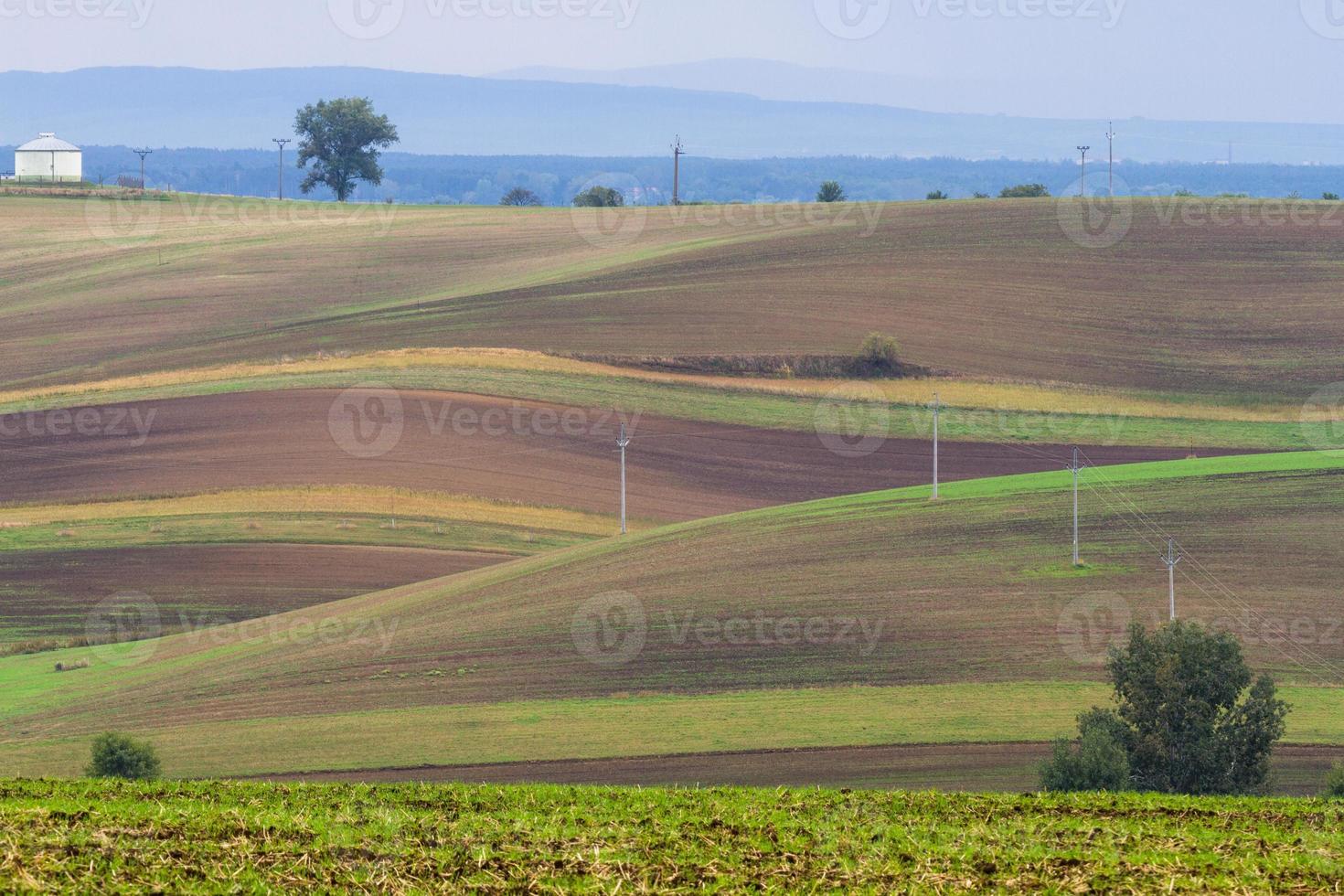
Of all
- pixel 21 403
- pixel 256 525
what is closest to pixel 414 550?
pixel 256 525

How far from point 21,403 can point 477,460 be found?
2117 cm

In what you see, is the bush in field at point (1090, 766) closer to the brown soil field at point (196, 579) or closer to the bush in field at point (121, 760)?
the bush in field at point (121, 760)

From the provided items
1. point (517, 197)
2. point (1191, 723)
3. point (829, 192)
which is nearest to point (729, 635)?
point (1191, 723)

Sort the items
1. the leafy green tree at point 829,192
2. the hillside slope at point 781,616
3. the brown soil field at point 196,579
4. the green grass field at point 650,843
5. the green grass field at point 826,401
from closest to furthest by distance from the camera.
→ the green grass field at point 650,843 → the hillside slope at point 781,616 → the brown soil field at point 196,579 → the green grass field at point 826,401 → the leafy green tree at point 829,192

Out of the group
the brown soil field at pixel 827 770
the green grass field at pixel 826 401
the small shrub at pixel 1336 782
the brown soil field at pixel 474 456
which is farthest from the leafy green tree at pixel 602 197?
the small shrub at pixel 1336 782

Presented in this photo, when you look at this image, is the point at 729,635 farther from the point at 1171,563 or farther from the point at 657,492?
the point at 657,492

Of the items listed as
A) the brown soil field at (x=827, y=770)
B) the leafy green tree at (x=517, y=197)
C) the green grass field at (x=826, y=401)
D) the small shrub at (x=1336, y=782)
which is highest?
the leafy green tree at (x=517, y=197)

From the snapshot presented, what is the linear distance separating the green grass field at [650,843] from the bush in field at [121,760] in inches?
456

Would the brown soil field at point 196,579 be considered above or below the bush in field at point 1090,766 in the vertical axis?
above

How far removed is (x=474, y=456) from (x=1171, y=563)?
25227mm

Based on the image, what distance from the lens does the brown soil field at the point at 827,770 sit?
2730 centimetres

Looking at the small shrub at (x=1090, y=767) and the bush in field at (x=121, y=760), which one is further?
the bush in field at (x=121, y=760)

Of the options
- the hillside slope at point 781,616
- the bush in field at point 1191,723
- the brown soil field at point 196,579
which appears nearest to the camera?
the bush in field at point 1191,723

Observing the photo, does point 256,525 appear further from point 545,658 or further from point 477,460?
point 545,658
